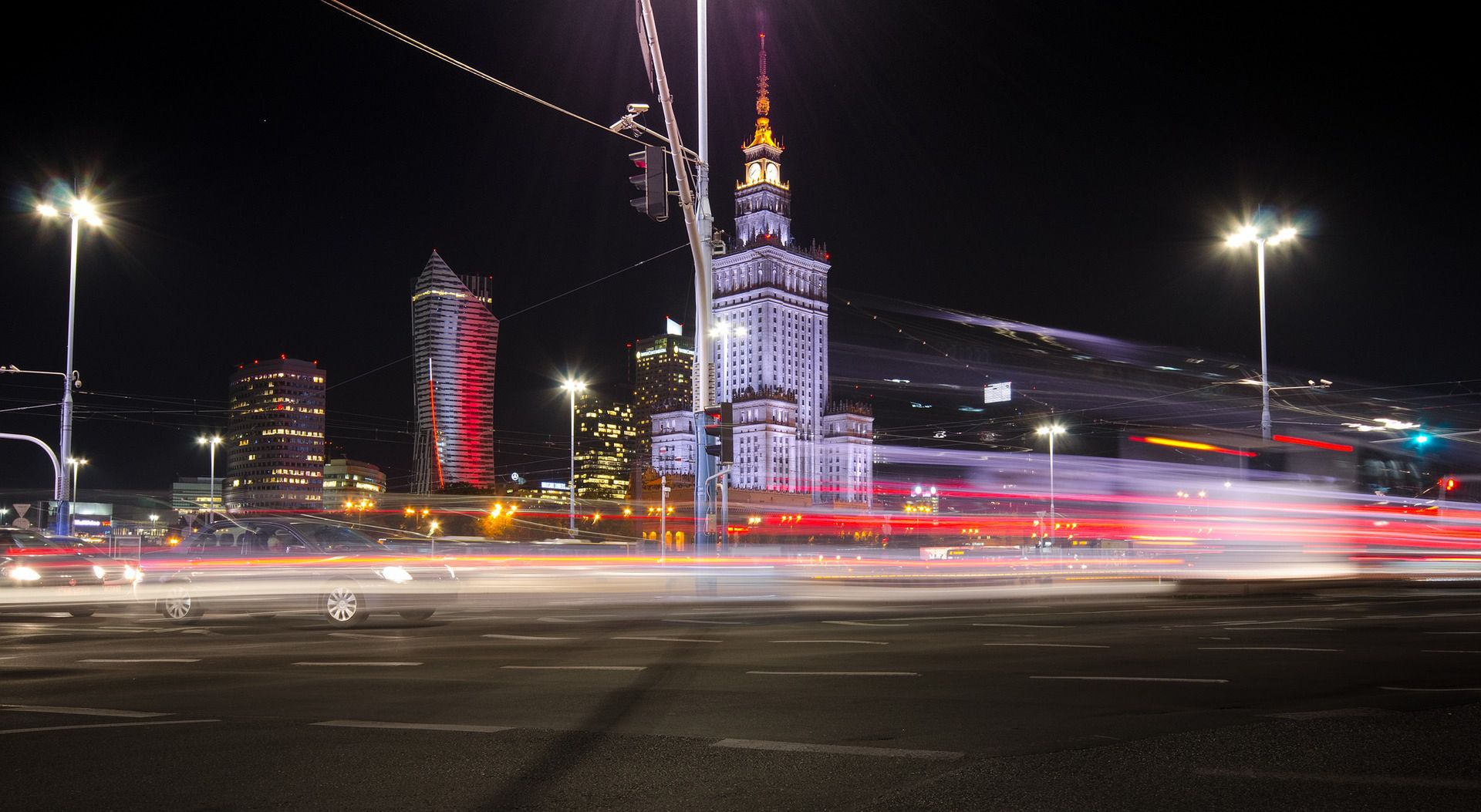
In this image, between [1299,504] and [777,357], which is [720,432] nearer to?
[1299,504]

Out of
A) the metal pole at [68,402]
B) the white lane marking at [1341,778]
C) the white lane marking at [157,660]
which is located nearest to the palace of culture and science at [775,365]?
the metal pole at [68,402]

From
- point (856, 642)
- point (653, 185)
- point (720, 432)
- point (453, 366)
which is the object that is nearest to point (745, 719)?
point (856, 642)

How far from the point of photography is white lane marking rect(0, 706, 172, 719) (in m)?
7.41

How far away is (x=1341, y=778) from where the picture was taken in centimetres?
523

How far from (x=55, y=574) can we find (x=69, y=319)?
52.3ft

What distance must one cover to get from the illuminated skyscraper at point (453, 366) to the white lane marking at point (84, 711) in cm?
14755

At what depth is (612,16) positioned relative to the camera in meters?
20.9

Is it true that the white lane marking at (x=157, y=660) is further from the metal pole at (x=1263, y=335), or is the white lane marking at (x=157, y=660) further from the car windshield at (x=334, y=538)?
the metal pole at (x=1263, y=335)

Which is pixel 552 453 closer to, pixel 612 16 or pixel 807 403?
pixel 807 403

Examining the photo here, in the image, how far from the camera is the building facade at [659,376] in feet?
589

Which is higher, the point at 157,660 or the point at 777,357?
the point at 777,357

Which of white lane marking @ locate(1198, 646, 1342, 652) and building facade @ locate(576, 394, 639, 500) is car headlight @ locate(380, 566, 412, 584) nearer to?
white lane marking @ locate(1198, 646, 1342, 652)

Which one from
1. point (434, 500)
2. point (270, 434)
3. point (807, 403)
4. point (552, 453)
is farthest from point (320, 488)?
point (807, 403)

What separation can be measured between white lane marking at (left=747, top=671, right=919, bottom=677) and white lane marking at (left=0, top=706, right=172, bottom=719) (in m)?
4.68
